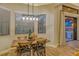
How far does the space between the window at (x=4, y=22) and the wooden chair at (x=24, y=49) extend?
39 cm

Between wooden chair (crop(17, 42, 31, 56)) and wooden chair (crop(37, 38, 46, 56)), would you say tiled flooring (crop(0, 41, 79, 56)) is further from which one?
wooden chair (crop(17, 42, 31, 56))

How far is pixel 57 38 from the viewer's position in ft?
9.51

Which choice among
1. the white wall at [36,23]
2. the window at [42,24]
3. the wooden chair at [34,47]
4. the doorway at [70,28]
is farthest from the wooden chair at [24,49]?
the doorway at [70,28]

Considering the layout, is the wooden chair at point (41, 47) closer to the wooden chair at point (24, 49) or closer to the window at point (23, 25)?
the wooden chair at point (24, 49)

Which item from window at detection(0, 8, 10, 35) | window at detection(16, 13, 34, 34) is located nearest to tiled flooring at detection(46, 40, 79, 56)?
window at detection(16, 13, 34, 34)

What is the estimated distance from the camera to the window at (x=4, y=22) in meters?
2.79

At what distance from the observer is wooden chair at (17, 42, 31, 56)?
2.86m

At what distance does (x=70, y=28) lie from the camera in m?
3.00

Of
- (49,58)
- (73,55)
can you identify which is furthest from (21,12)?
(73,55)

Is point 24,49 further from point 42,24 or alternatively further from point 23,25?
point 42,24

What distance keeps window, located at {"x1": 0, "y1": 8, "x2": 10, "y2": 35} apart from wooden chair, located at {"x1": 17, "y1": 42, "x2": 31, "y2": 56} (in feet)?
1.27

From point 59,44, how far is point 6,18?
123 centimetres

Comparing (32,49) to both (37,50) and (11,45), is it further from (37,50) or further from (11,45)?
(11,45)

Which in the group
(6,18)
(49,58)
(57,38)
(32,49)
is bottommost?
(49,58)
